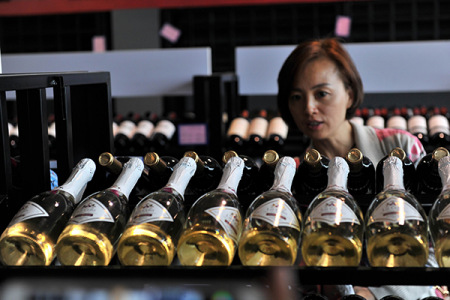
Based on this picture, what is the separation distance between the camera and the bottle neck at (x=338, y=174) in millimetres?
951

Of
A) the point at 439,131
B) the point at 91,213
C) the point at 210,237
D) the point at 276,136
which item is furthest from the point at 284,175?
the point at 439,131

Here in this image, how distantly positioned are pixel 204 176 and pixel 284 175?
20cm

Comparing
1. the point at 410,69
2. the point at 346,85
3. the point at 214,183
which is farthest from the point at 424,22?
the point at 214,183

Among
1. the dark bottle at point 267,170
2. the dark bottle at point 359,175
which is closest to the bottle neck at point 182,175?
the dark bottle at point 267,170

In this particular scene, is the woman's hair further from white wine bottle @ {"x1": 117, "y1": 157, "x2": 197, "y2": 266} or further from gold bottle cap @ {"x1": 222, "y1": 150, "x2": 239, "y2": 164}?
white wine bottle @ {"x1": 117, "y1": 157, "x2": 197, "y2": 266}

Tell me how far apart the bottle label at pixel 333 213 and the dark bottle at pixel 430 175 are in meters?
0.26

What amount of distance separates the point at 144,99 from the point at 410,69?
2905mm

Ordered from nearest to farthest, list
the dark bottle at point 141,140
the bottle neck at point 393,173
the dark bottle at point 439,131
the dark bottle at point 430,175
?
the bottle neck at point 393,173 < the dark bottle at point 430,175 < the dark bottle at point 439,131 < the dark bottle at point 141,140

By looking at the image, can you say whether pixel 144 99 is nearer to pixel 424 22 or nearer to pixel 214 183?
pixel 424 22

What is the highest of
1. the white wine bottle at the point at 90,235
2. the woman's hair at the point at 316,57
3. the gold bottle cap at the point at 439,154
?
the woman's hair at the point at 316,57

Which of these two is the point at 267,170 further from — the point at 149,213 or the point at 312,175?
the point at 149,213

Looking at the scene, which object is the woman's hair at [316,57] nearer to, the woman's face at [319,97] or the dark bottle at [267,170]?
the woman's face at [319,97]

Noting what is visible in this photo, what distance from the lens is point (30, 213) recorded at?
91 centimetres

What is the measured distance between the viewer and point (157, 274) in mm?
761
